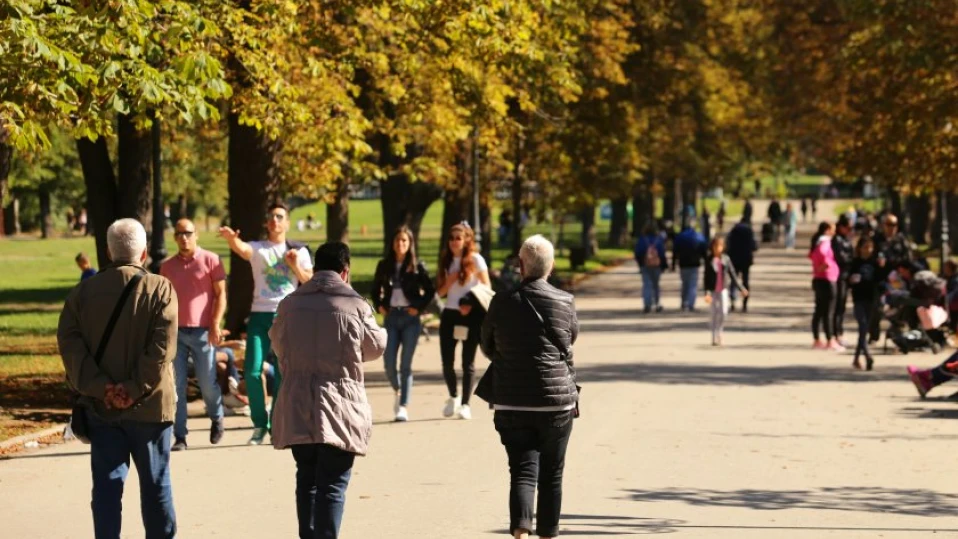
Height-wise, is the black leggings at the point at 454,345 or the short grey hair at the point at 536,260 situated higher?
the short grey hair at the point at 536,260

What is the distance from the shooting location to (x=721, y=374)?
2064cm

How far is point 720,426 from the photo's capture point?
1534 cm

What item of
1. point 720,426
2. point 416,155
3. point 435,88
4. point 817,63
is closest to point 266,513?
point 720,426

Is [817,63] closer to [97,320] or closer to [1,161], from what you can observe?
[1,161]

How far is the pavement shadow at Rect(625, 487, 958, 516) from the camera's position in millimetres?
10859

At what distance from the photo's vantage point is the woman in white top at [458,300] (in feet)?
49.7

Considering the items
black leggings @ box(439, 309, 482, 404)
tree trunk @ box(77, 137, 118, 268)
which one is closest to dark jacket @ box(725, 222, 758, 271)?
tree trunk @ box(77, 137, 118, 268)

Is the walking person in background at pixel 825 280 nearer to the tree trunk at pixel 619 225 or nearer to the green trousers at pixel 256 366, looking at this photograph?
the green trousers at pixel 256 366

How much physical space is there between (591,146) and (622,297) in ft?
10.8

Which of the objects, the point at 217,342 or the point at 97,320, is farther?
the point at 217,342

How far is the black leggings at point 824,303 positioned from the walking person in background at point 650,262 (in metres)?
7.21

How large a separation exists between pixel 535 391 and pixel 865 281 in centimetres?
1376

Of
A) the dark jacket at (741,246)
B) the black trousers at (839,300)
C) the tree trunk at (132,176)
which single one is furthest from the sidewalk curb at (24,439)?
the dark jacket at (741,246)

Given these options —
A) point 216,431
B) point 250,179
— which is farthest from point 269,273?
point 250,179
